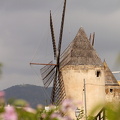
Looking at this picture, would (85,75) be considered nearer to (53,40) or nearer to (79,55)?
(79,55)

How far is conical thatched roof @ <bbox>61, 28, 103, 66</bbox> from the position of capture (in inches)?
986

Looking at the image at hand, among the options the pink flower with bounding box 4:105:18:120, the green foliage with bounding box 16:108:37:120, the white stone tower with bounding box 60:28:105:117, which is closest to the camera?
the pink flower with bounding box 4:105:18:120

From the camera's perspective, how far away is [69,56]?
25.2 m

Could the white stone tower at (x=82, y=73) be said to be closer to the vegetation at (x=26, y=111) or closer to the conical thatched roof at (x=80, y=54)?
the conical thatched roof at (x=80, y=54)

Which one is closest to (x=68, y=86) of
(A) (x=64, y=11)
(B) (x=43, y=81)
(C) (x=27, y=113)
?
(B) (x=43, y=81)

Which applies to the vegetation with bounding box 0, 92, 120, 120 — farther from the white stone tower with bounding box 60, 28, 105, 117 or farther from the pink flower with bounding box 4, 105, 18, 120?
the white stone tower with bounding box 60, 28, 105, 117

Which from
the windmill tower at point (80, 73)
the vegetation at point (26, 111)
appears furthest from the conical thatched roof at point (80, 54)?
the vegetation at point (26, 111)

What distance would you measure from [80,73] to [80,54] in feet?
3.98

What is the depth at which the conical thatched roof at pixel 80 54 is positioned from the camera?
25047 mm

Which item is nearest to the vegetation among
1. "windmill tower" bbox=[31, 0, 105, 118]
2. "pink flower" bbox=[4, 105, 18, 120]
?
"pink flower" bbox=[4, 105, 18, 120]

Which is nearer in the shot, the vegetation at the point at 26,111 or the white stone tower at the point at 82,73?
the vegetation at the point at 26,111

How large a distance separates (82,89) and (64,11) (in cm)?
638

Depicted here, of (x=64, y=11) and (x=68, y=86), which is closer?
(x=68, y=86)

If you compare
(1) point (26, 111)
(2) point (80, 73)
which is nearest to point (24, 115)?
(1) point (26, 111)
